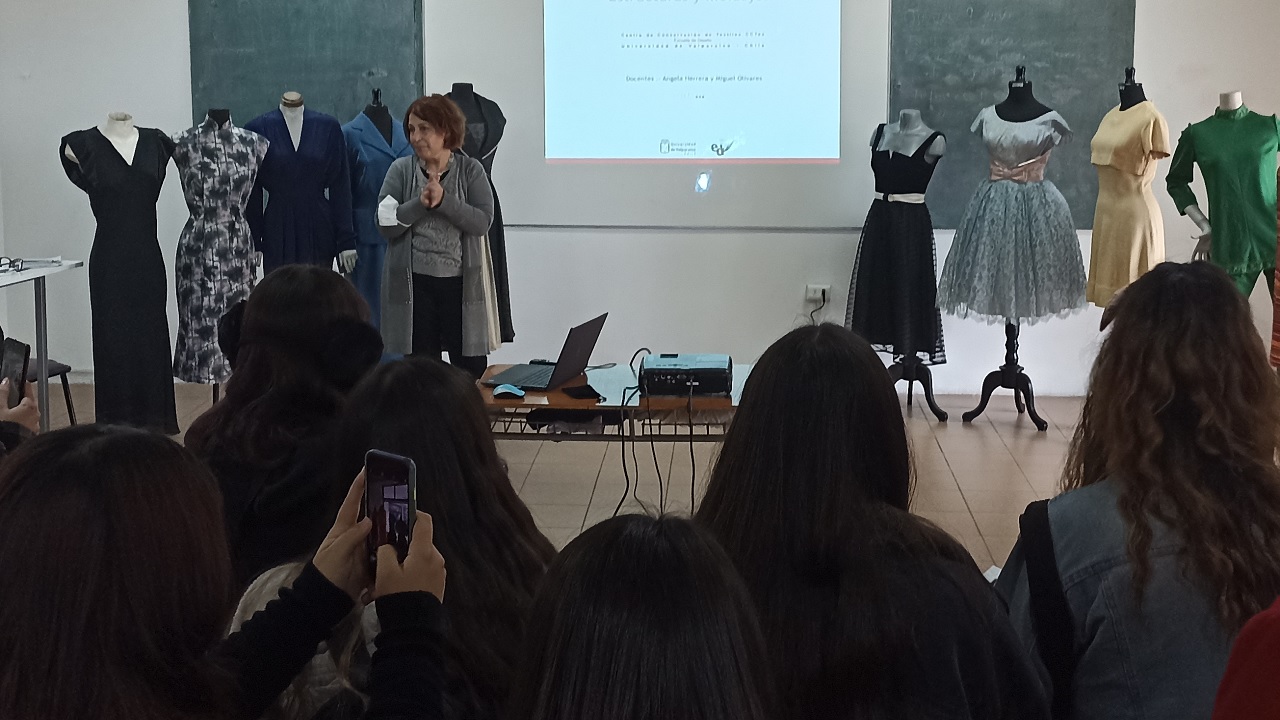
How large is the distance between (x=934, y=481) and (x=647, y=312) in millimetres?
2119

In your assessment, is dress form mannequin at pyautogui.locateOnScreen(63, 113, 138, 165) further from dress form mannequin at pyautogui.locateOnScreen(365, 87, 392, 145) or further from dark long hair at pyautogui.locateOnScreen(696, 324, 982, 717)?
dark long hair at pyautogui.locateOnScreen(696, 324, 982, 717)

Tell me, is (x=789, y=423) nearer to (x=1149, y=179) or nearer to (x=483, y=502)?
(x=483, y=502)

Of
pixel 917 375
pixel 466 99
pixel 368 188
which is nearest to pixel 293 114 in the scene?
pixel 368 188

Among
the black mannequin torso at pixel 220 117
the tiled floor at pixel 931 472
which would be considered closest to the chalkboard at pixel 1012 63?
the tiled floor at pixel 931 472

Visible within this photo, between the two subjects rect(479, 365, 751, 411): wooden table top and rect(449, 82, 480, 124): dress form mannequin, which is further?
rect(449, 82, 480, 124): dress form mannequin

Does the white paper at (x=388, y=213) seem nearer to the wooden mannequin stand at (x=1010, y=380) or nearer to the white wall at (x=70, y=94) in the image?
the white wall at (x=70, y=94)

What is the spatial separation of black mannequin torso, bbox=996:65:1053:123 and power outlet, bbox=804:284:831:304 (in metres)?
1.21

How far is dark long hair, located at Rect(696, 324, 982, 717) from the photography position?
1.40 meters

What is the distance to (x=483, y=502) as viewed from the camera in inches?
68.5

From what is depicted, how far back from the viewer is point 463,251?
4773mm

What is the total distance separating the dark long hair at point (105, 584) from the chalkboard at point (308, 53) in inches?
220

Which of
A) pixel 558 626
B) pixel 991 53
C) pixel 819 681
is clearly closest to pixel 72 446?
pixel 558 626

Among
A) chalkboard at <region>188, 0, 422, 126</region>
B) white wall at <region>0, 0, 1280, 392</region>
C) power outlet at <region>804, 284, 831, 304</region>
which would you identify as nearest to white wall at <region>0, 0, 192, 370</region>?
white wall at <region>0, 0, 1280, 392</region>

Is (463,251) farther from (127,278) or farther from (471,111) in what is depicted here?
(127,278)
